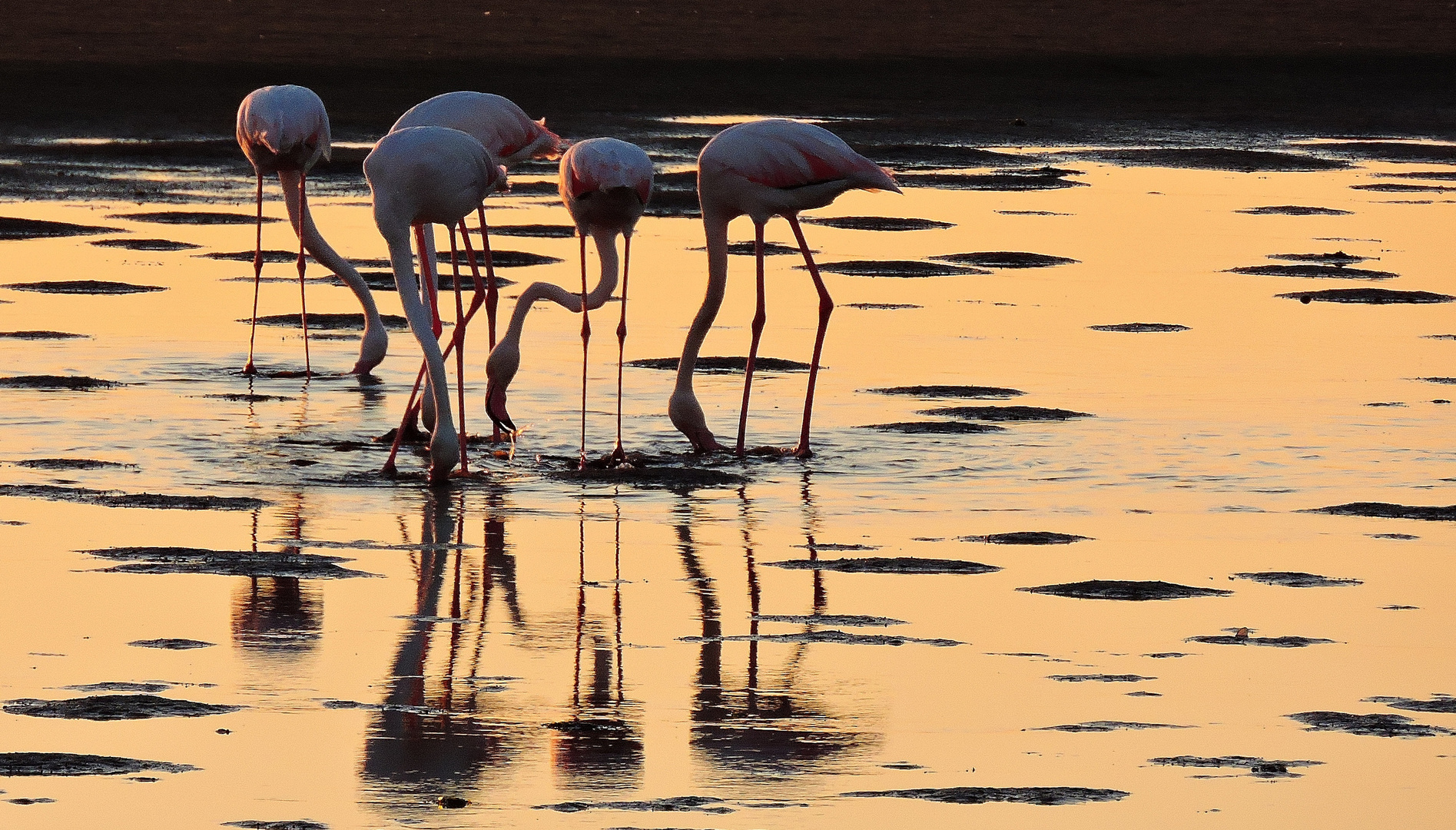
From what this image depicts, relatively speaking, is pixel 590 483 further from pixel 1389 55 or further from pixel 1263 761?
pixel 1389 55

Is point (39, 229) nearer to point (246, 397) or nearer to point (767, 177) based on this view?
point (246, 397)

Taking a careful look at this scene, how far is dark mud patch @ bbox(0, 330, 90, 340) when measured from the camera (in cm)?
1373

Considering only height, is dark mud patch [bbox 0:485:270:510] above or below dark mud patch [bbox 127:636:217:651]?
above

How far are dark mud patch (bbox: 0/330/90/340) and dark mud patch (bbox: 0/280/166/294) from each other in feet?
5.65

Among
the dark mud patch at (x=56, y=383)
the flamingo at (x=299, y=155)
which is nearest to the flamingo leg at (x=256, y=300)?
the flamingo at (x=299, y=155)

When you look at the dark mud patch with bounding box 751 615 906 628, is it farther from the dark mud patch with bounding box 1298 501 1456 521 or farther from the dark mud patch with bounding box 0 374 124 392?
the dark mud patch with bounding box 0 374 124 392

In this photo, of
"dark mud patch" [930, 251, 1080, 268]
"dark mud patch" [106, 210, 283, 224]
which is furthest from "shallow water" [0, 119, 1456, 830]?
"dark mud patch" [106, 210, 283, 224]

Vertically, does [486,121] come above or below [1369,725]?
above

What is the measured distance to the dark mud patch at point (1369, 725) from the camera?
6.64 meters

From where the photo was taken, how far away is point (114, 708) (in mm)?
6672

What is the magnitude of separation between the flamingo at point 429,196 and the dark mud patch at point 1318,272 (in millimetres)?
8135

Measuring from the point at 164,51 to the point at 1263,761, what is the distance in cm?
3088

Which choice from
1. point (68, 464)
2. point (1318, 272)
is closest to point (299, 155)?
point (68, 464)

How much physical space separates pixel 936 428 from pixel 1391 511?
2.41 m
